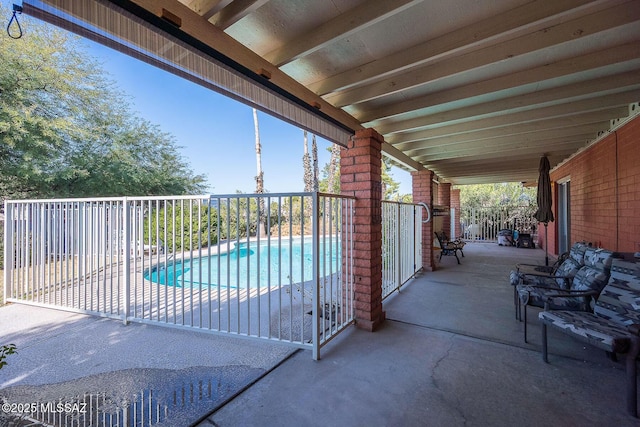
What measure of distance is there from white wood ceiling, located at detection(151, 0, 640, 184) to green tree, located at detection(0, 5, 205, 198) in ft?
28.7

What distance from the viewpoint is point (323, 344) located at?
256cm

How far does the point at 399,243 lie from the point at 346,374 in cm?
270

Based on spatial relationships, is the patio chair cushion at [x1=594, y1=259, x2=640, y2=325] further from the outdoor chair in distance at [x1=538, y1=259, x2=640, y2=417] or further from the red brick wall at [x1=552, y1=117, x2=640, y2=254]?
the red brick wall at [x1=552, y1=117, x2=640, y2=254]

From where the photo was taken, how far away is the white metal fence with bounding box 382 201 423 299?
4016 mm

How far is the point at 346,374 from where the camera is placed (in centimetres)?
220

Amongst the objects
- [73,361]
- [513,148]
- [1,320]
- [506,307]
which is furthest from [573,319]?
[1,320]

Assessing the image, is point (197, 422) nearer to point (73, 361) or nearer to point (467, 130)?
point (73, 361)

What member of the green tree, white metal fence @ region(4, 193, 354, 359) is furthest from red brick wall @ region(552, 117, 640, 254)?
the green tree

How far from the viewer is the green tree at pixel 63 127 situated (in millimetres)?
6977

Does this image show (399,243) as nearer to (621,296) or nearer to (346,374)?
(621,296)

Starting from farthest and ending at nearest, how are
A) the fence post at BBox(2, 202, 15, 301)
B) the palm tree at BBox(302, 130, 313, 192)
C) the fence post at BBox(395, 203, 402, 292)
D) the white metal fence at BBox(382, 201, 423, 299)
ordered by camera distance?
the palm tree at BBox(302, 130, 313, 192) → the fence post at BBox(395, 203, 402, 292) → the white metal fence at BBox(382, 201, 423, 299) → the fence post at BBox(2, 202, 15, 301)

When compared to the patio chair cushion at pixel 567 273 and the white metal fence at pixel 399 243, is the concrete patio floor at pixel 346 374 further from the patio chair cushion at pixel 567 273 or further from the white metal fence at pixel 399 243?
the white metal fence at pixel 399 243

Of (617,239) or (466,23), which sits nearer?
(466,23)

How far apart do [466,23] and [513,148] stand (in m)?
4.15
